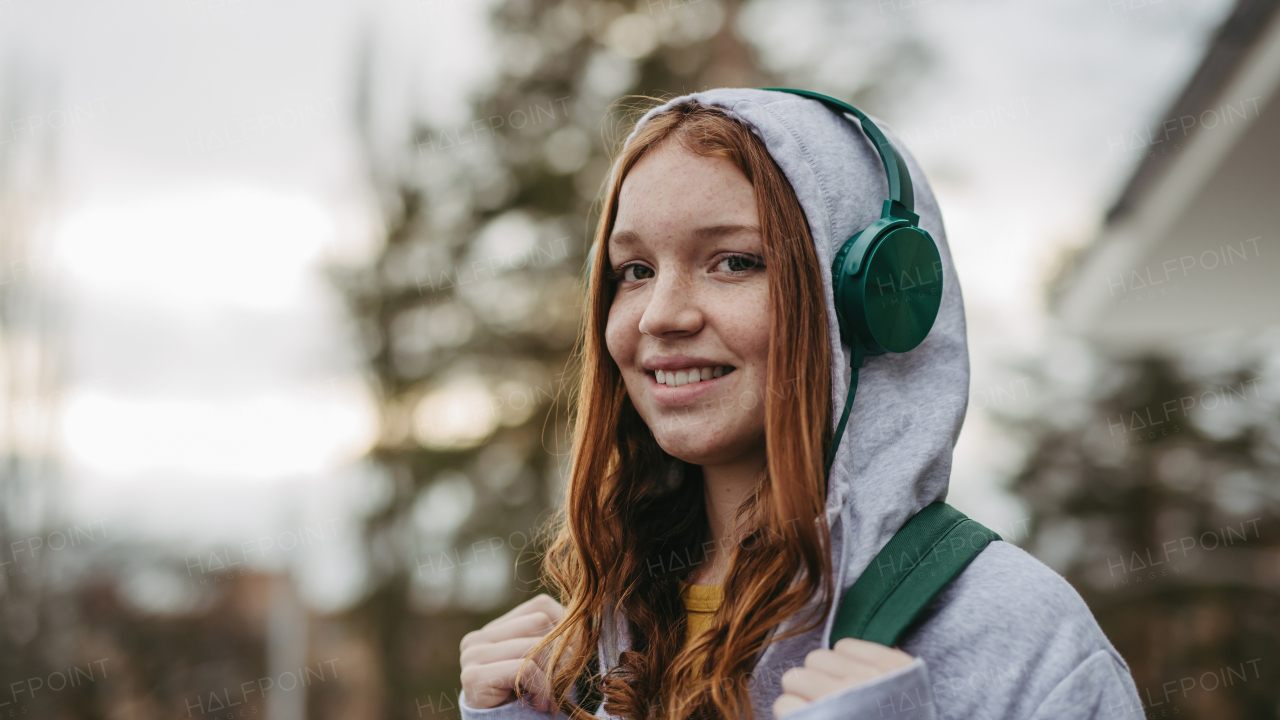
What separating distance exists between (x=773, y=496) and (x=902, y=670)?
1.26 ft

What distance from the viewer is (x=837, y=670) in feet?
3.52

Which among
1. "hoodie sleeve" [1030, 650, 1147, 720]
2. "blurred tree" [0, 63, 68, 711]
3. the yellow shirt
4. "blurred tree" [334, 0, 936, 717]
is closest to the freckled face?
the yellow shirt

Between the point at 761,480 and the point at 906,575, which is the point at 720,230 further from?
the point at 906,575

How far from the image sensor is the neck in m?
1.48

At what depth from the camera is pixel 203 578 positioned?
1020 cm

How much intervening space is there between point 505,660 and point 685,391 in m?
0.68

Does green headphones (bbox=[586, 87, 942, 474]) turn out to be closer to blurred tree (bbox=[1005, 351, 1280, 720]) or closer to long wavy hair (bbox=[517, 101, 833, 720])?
long wavy hair (bbox=[517, 101, 833, 720])

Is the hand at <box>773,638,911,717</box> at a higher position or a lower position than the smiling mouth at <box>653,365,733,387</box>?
lower

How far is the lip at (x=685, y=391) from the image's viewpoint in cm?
136

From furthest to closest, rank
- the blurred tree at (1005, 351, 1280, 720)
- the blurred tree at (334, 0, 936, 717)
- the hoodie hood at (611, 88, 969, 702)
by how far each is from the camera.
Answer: the blurred tree at (334, 0, 936, 717), the blurred tree at (1005, 351, 1280, 720), the hoodie hood at (611, 88, 969, 702)

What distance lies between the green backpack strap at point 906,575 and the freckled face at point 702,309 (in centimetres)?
31

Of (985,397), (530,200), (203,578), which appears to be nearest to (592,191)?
(530,200)

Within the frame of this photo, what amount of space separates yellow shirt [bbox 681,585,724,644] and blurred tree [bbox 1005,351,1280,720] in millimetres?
6578

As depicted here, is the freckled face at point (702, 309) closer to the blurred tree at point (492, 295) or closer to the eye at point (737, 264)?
the eye at point (737, 264)
